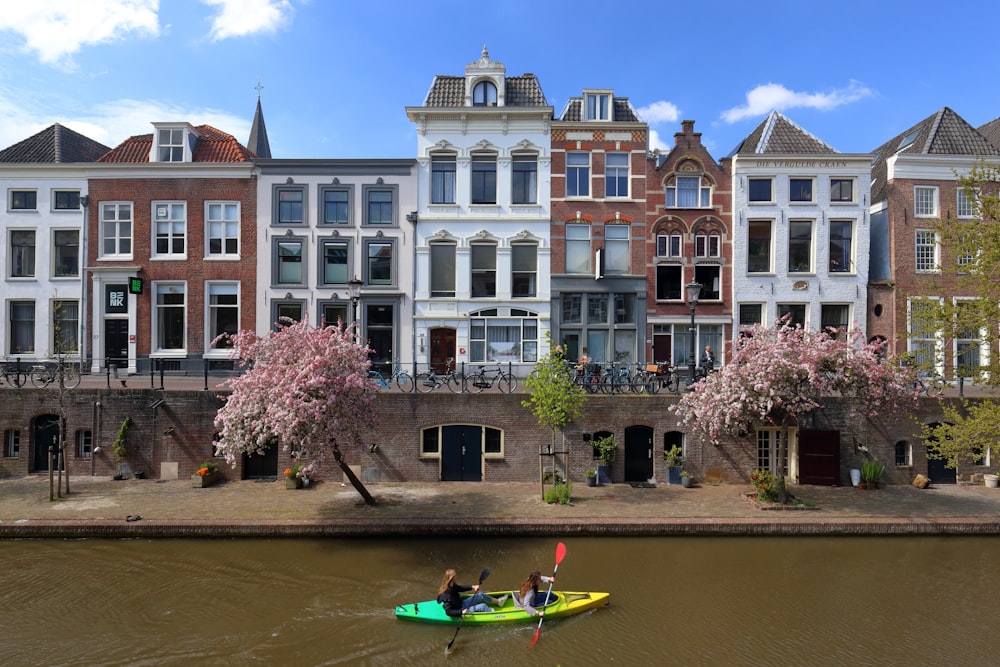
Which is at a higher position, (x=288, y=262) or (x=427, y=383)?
(x=288, y=262)

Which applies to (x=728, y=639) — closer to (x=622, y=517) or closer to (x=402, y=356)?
(x=622, y=517)

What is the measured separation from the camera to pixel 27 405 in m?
19.0

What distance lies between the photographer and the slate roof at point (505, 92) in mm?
25656

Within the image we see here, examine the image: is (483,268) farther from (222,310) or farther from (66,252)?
(66,252)

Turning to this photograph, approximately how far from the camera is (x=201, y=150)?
26031 millimetres

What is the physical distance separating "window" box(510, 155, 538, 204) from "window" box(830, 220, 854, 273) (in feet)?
45.7

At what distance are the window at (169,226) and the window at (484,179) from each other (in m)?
13.5

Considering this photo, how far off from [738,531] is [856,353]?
6030mm

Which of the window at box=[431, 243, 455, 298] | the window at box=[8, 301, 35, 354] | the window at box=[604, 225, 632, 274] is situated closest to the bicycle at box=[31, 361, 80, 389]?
the window at box=[8, 301, 35, 354]

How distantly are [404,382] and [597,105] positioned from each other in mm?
15526

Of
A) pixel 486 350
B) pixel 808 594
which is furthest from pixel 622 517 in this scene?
pixel 486 350

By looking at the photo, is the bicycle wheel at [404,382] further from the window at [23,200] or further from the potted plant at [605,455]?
the window at [23,200]

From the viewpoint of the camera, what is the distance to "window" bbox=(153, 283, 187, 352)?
84.0 ft

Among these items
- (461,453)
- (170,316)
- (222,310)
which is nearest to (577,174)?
(461,453)
